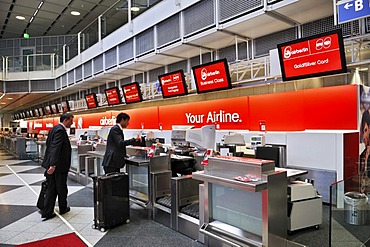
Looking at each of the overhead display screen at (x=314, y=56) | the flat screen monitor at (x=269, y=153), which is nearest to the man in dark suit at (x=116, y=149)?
the flat screen monitor at (x=269, y=153)

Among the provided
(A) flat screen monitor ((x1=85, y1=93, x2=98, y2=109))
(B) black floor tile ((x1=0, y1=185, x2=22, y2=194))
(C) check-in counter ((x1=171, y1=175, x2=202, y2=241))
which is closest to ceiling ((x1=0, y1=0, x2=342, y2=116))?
(A) flat screen monitor ((x1=85, y1=93, x2=98, y2=109))

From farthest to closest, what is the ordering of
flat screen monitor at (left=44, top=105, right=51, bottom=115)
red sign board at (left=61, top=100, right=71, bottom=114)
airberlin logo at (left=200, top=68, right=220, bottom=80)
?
flat screen monitor at (left=44, top=105, right=51, bottom=115) → red sign board at (left=61, top=100, right=71, bottom=114) → airberlin logo at (left=200, top=68, right=220, bottom=80)

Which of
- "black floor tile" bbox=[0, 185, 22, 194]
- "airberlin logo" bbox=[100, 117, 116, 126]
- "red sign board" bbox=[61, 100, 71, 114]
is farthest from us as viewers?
"red sign board" bbox=[61, 100, 71, 114]

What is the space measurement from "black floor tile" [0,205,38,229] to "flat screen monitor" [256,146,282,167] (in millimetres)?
3981

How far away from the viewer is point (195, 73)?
5957 mm

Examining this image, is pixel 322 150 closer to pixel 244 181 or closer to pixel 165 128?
pixel 244 181

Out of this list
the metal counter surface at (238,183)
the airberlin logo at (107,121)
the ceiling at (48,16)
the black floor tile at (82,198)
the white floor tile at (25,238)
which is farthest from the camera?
the airberlin logo at (107,121)

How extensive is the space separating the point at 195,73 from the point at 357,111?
306 centimetres

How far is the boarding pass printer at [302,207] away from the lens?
11.4ft

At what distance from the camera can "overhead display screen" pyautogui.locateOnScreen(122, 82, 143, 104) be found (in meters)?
8.35

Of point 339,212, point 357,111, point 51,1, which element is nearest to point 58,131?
point 339,212

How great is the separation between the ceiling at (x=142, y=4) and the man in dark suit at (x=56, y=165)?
314 centimetres

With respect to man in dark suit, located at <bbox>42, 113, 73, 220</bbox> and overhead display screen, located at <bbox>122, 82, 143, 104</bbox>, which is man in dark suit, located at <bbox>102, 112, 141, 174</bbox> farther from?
overhead display screen, located at <bbox>122, 82, 143, 104</bbox>

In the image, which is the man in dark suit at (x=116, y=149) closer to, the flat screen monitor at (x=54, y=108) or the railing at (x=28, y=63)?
the railing at (x=28, y=63)
